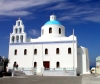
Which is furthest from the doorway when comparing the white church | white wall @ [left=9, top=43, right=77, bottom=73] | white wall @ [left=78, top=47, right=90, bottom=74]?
white wall @ [left=78, top=47, right=90, bottom=74]

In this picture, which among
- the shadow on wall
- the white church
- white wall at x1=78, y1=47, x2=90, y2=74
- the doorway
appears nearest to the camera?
the white church

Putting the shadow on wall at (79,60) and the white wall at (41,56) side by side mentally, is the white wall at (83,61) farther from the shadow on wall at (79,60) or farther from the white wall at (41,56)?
the white wall at (41,56)

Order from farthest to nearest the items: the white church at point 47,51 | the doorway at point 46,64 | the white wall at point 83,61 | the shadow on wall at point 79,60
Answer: the doorway at point 46,64
the shadow on wall at point 79,60
the white wall at point 83,61
the white church at point 47,51

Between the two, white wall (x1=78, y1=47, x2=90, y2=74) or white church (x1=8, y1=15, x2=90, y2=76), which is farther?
white wall (x1=78, y1=47, x2=90, y2=74)

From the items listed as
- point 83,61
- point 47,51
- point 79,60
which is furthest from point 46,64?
point 83,61

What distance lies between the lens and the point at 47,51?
32062 mm

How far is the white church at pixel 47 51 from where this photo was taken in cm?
3073

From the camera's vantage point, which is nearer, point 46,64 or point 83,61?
point 83,61

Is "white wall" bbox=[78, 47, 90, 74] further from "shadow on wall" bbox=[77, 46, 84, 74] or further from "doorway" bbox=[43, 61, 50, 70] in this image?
"doorway" bbox=[43, 61, 50, 70]

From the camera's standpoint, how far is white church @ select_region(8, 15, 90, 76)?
1210 inches

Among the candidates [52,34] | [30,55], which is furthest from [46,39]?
[30,55]

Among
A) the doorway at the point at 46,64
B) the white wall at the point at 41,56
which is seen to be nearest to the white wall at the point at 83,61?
the white wall at the point at 41,56

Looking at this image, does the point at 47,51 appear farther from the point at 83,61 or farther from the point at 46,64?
the point at 83,61

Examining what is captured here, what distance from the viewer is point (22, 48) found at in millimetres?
33281
